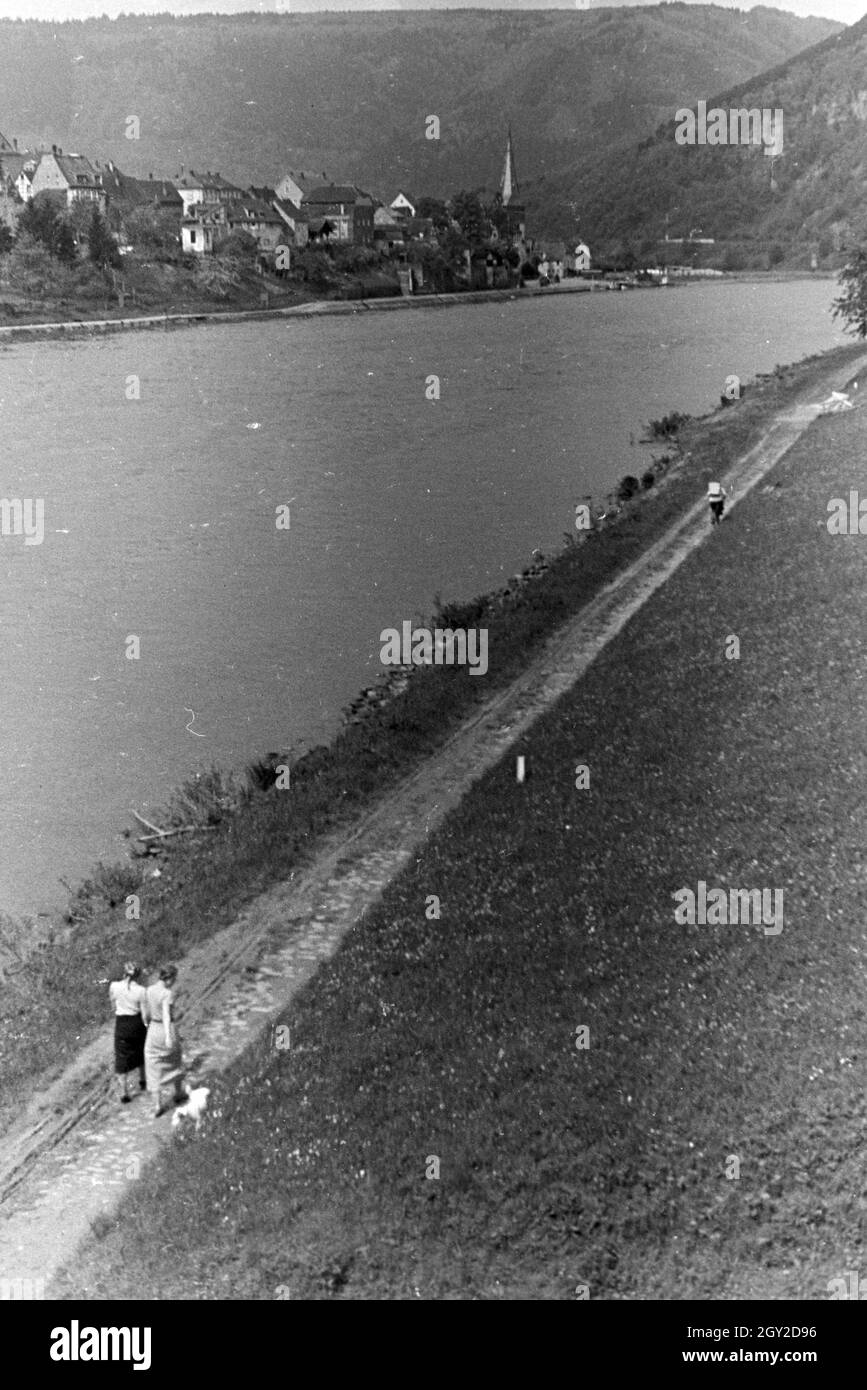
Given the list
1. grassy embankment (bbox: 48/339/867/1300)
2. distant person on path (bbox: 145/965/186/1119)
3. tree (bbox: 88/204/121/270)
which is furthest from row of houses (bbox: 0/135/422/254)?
distant person on path (bbox: 145/965/186/1119)

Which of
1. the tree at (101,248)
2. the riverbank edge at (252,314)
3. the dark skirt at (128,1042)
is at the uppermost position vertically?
the tree at (101,248)

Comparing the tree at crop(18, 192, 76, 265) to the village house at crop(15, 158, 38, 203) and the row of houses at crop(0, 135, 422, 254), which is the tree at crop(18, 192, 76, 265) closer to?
the row of houses at crop(0, 135, 422, 254)

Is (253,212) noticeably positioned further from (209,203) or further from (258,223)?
(209,203)

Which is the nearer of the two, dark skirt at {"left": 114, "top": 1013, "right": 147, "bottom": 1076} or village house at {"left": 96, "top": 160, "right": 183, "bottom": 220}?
dark skirt at {"left": 114, "top": 1013, "right": 147, "bottom": 1076}

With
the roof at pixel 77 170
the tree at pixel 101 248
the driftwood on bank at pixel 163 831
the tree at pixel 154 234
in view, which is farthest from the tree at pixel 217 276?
the driftwood on bank at pixel 163 831

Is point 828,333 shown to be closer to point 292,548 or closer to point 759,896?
point 292,548

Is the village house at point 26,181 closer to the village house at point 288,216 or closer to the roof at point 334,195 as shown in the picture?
the village house at point 288,216
